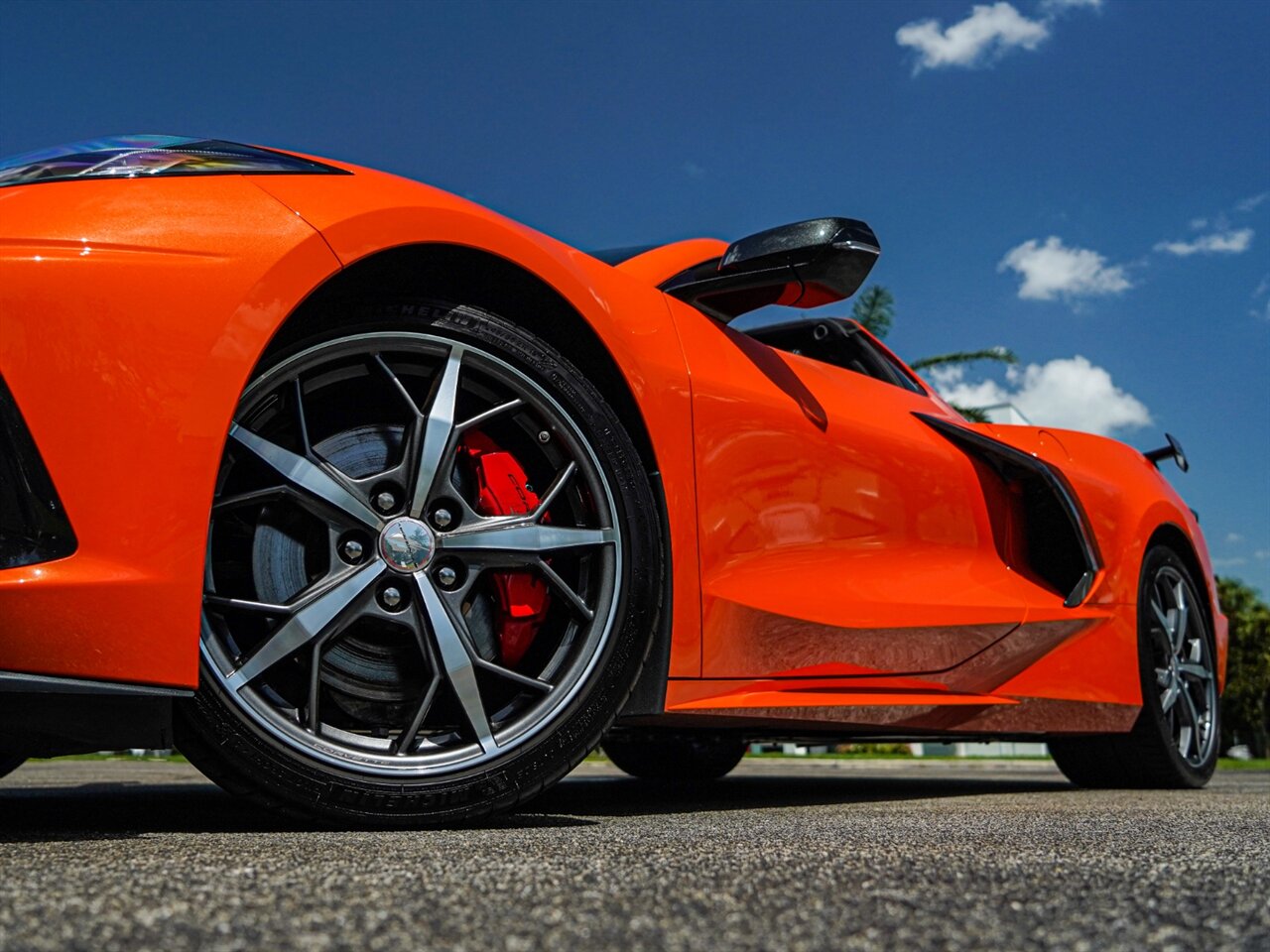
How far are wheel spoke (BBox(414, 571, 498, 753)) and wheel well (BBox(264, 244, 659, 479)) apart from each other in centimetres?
48

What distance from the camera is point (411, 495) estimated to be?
6.52 feet

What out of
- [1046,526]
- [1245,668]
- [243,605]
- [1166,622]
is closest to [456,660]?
[243,605]

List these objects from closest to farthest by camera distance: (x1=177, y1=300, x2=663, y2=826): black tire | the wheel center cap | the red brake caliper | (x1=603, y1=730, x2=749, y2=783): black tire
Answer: (x1=177, y1=300, x2=663, y2=826): black tire → the wheel center cap → the red brake caliper → (x1=603, y1=730, x2=749, y2=783): black tire

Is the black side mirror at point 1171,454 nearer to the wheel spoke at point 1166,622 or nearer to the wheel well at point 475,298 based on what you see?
the wheel spoke at point 1166,622

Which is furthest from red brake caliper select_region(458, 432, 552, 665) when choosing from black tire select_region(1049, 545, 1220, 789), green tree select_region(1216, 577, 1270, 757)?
green tree select_region(1216, 577, 1270, 757)

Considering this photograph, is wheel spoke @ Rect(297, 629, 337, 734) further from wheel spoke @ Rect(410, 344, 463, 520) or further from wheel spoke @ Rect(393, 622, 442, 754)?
wheel spoke @ Rect(410, 344, 463, 520)

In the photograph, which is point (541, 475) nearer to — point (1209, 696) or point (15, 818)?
point (15, 818)

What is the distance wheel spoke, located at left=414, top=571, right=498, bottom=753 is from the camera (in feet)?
6.47

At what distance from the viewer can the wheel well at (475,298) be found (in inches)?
79.4

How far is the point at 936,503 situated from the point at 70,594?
2.22 metres

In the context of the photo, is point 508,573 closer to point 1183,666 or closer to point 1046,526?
point 1046,526

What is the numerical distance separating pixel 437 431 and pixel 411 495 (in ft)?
0.39

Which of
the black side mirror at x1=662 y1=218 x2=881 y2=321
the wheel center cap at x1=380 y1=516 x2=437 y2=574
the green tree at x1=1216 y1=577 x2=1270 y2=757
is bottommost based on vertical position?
the green tree at x1=1216 y1=577 x2=1270 y2=757

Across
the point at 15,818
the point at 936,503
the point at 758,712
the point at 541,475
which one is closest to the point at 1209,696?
the point at 936,503
